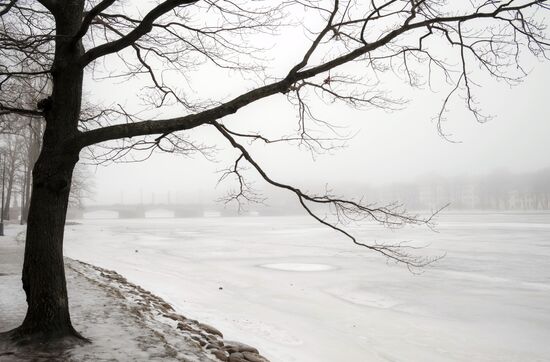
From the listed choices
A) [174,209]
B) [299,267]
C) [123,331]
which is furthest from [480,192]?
[123,331]

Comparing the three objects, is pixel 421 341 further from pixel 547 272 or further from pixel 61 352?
pixel 547 272

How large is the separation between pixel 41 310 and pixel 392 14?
532 centimetres

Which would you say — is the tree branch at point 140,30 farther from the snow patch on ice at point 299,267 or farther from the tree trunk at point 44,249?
the snow patch on ice at point 299,267

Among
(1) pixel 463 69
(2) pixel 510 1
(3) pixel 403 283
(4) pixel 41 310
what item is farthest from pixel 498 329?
(4) pixel 41 310

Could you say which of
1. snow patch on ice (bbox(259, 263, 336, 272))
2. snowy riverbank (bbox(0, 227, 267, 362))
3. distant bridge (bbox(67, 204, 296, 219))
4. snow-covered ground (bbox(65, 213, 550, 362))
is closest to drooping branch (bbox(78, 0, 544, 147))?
snowy riverbank (bbox(0, 227, 267, 362))

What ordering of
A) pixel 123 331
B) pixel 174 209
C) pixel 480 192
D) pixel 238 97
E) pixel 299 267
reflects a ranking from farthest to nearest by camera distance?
pixel 480 192, pixel 174 209, pixel 299 267, pixel 123 331, pixel 238 97

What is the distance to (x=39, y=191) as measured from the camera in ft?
17.7

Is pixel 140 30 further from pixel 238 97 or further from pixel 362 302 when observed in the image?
pixel 362 302

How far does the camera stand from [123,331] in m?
6.35

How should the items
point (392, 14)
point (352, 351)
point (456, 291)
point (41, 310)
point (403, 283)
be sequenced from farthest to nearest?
point (403, 283)
point (456, 291)
point (352, 351)
point (41, 310)
point (392, 14)

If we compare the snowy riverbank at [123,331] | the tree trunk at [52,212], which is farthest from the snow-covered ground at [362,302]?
the tree trunk at [52,212]

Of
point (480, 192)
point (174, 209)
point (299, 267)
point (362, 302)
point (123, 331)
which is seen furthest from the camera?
point (480, 192)

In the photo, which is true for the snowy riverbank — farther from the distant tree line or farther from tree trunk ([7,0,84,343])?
the distant tree line

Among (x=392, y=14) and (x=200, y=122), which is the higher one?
(x=392, y=14)
